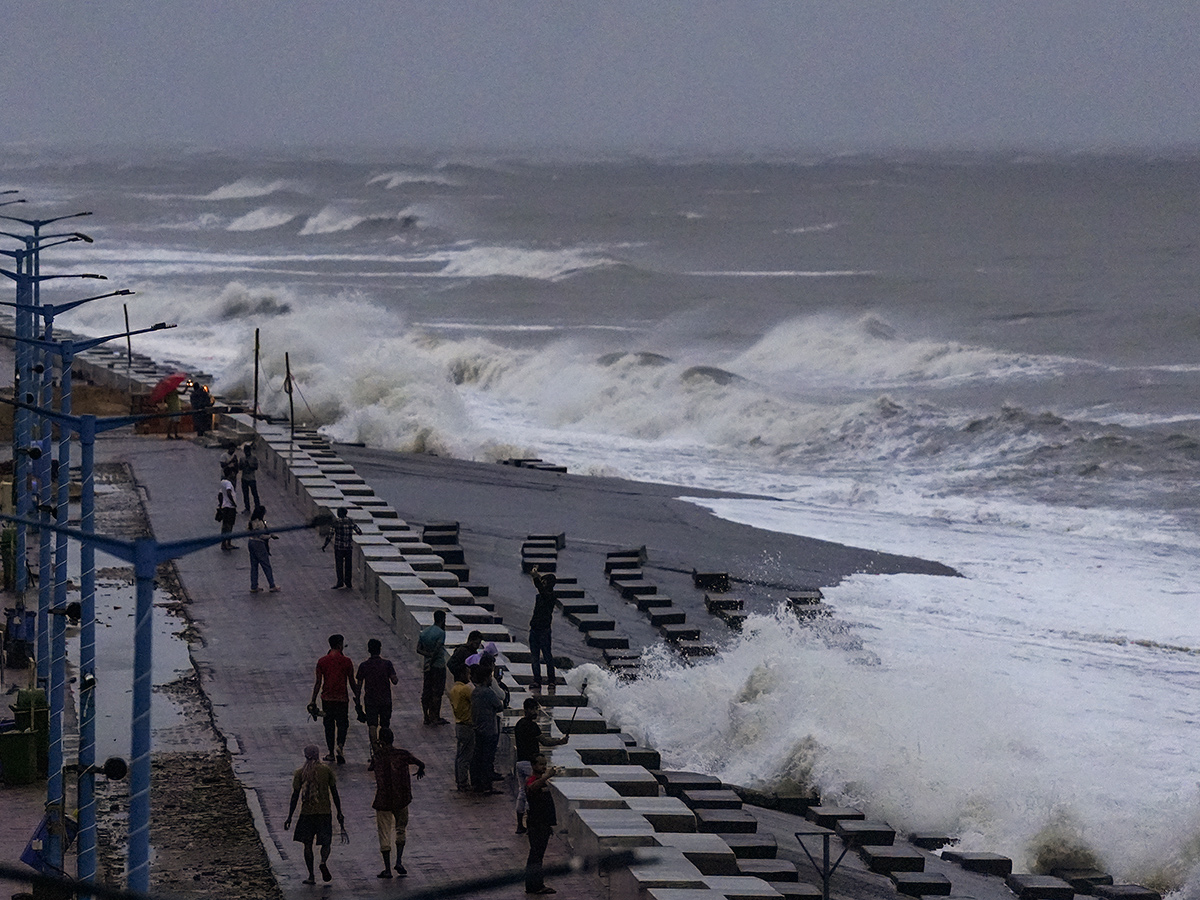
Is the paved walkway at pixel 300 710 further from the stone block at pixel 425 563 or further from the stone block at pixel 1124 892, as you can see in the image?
the stone block at pixel 1124 892

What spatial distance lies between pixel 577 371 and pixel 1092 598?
32.4m

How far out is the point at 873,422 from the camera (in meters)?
48.2

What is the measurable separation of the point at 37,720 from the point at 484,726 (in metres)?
3.56

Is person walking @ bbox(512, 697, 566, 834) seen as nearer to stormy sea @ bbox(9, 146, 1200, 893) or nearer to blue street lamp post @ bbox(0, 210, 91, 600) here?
stormy sea @ bbox(9, 146, 1200, 893)

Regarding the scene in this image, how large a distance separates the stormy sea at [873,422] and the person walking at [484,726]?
3.82 meters

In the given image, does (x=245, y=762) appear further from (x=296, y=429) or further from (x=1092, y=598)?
(x=296, y=429)

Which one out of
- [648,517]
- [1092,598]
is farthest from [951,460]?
[1092,598]

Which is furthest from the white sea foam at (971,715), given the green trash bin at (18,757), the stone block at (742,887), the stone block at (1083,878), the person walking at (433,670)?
the green trash bin at (18,757)

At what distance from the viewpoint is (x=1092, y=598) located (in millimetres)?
28422

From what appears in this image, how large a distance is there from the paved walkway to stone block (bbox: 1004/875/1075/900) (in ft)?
12.2

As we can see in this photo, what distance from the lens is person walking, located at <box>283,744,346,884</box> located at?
13.8 metres

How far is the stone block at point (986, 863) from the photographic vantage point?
16.6 meters

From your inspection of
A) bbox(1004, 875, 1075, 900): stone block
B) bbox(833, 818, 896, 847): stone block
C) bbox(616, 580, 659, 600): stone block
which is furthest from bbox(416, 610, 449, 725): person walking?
bbox(616, 580, 659, 600): stone block

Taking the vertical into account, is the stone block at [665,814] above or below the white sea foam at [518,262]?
above
